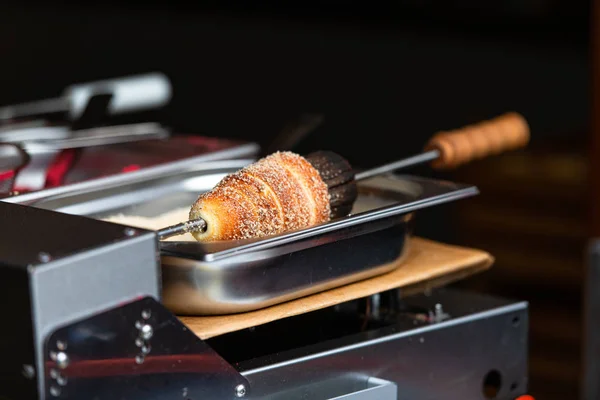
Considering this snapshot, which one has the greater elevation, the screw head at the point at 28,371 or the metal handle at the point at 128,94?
the metal handle at the point at 128,94

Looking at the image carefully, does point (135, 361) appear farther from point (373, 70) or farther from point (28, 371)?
point (373, 70)

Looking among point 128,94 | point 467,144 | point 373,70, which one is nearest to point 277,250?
point 467,144

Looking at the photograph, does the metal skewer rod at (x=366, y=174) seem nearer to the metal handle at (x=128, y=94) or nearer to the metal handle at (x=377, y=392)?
the metal handle at (x=377, y=392)

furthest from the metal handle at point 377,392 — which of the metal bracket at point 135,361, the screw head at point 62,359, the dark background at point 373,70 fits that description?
the dark background at point 373,70

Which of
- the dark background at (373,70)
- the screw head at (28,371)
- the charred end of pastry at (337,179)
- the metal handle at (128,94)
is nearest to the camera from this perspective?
the screw head at (28,371)

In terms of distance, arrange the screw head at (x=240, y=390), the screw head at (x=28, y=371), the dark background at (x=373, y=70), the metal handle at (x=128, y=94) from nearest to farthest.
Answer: the screw head at (x=28, y=371), the screw head at (x=240, y=390), the metal handle at (x=128, y=94), the dark background at (x=373, y=70)
